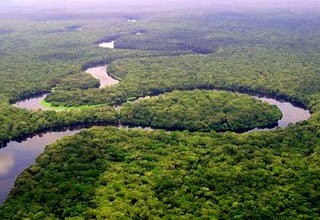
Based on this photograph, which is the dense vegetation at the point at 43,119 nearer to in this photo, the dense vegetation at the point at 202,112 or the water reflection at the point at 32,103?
the dense vegetation at the point at 202,112

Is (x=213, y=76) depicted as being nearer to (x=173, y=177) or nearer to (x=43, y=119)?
(x=43, y=119)

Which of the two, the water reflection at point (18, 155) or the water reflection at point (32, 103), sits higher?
the water reflection at point (32, 103)

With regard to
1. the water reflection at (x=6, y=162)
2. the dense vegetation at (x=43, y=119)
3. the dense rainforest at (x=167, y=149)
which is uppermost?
the dense rainforest at (x=167, y=149)

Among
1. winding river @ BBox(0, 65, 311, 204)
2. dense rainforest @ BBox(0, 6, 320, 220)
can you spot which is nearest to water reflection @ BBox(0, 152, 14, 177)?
winding river @ BBox(0, 65, 311, 204)

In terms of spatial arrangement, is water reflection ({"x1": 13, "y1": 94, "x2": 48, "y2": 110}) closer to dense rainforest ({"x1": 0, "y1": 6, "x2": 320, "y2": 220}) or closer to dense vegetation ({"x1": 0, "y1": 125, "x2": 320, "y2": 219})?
dense rainforest ({"x1": 0, "y1": 6, "x2": 320, "y2": 220})

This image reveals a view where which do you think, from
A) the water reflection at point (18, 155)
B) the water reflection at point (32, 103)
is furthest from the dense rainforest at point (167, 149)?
the water reflection at point (18, 155)

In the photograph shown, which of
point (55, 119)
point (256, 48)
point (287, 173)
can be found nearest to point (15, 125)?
point (55, 119)
